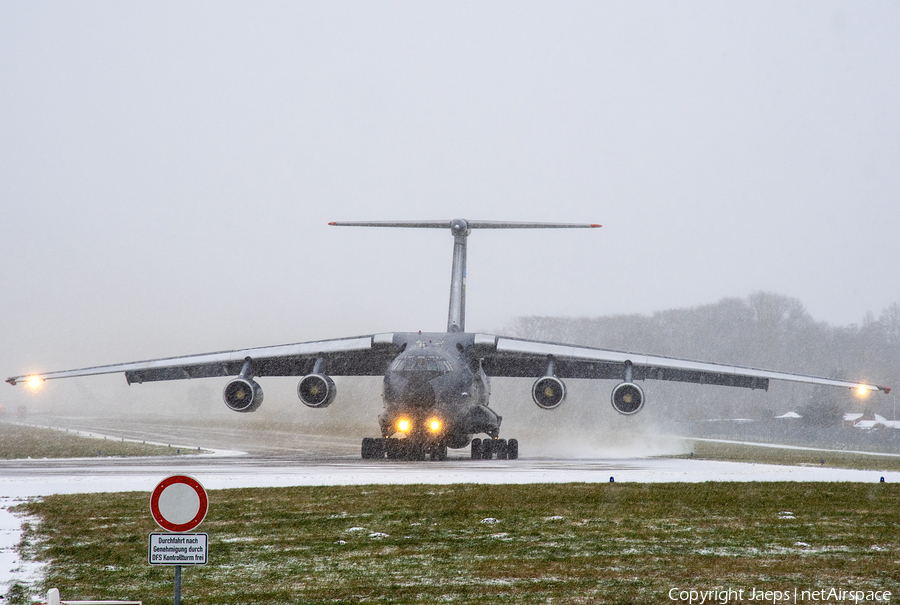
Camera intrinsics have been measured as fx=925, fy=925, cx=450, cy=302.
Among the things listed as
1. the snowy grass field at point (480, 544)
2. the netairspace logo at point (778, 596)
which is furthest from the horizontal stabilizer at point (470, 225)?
the netairspace logo at point (778, 596)

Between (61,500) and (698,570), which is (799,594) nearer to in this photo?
(698,570)

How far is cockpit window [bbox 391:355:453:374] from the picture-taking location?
2302 cm

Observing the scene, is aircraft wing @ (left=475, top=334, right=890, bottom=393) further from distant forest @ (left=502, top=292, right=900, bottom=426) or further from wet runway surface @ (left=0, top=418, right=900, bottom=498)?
distant forest @ (left=502, top=292, right=900, bottom=426)

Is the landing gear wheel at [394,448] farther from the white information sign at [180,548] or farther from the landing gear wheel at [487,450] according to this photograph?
the white information sign at [180,548]

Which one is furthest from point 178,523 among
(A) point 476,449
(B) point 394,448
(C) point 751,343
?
(C) point 751,343

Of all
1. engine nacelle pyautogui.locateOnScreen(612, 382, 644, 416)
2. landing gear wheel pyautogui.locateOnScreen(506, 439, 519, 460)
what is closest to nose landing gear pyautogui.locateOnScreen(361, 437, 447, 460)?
landing gear wheel pyautogui.locateOnScreen(506, 439, 519, 460)

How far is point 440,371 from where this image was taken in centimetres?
2316

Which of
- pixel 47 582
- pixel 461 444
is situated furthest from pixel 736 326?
pixel 47 582

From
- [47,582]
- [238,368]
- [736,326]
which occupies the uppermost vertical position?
[736,326]

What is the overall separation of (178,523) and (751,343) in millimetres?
72932

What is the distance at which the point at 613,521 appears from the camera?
11336 millimetres

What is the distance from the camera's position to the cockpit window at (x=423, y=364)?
75.5 ft

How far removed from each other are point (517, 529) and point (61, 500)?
6.84 m

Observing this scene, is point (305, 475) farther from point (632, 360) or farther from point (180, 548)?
point (180, 548)
